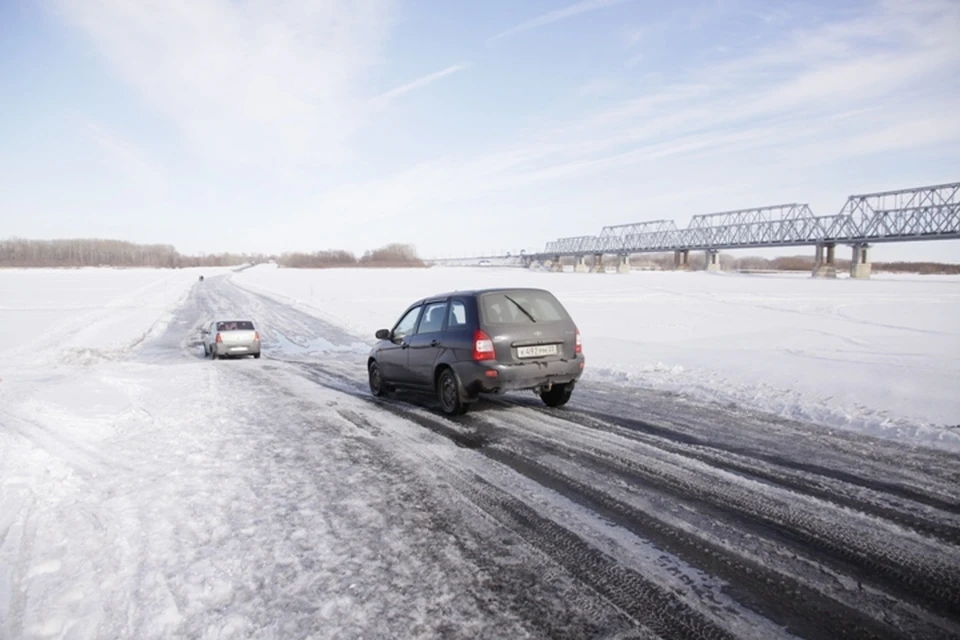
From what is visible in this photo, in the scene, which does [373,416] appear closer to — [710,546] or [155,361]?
[710,546]

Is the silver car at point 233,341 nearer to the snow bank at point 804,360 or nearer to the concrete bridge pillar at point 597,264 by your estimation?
the snow bank at point 804,360

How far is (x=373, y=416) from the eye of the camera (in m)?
7.68

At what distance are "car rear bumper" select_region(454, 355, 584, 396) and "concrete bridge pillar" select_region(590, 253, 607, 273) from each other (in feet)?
338

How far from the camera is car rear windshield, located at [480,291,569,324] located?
7.39m

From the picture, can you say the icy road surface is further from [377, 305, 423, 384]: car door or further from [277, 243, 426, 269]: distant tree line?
[277, 243, 426, 269]: distant tree line

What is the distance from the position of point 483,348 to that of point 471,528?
3.39 meters

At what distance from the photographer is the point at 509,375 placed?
7.09 meters

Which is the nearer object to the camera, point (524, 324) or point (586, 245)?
point (524, 324)

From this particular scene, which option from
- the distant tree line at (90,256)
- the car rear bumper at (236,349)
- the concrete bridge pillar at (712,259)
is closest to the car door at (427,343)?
the car rear bumper at (236,349)

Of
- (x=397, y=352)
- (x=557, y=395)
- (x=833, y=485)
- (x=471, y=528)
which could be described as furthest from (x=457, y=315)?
(x=833, y=485)

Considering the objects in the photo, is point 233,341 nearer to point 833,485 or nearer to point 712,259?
point 833,485

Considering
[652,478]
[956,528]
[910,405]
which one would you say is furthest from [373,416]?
[910,405]

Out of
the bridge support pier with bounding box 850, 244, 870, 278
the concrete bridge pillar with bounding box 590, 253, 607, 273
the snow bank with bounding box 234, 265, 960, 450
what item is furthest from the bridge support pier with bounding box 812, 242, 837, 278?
the snow bank with bounding box 234, 265, 960, 450

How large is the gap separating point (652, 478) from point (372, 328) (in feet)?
60.1
